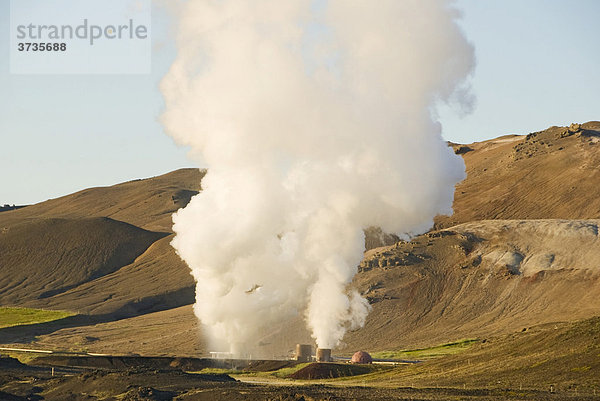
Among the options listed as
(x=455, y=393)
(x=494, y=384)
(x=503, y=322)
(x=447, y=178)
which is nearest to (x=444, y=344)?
(x=503, y=322)

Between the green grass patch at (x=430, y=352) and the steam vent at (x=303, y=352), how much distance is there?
12245 millimetres

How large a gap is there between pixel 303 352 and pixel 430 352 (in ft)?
69.5

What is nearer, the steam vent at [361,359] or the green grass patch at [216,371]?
the green grass patch at [216,371]

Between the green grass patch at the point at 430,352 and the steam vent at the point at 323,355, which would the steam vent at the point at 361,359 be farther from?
the green grass patch at the point at 430,352

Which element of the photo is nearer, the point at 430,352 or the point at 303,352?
the point at 303,352

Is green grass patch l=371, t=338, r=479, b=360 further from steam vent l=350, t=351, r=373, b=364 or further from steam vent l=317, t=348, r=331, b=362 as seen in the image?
steam vent l=317, t=348, r=331, b=362

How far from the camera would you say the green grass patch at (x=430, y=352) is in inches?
5354

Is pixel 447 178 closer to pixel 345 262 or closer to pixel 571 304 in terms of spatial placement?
pixel 345 262

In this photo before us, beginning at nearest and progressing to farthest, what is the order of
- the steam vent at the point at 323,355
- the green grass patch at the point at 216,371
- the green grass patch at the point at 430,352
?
1. the green grass patch at the point at 216,371
2. the steam vent at the point at 323,355
3. the green grass patch at the point at 430,352

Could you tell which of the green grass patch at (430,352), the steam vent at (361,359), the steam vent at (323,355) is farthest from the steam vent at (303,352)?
the green grass patch at (430,352)

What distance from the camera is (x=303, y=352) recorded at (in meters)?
131

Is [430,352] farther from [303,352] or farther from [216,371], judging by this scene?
[216,371]

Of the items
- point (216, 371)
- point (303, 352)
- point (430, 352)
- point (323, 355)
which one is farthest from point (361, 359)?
point (216, 371)

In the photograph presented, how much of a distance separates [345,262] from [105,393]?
161 ft
